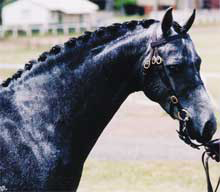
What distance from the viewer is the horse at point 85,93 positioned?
366 centimetres

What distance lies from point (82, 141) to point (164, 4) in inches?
3205

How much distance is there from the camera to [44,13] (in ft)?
217

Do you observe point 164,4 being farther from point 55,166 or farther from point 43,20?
point 55,166

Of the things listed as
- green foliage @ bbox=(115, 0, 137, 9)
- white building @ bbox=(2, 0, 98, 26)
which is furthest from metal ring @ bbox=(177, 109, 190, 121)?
green foliage @ bbox=(115, 0, 137, 9)

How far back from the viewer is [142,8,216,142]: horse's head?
368cm

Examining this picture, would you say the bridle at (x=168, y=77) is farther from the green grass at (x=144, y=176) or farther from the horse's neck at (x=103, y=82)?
the green grass at (x=144, y=176)

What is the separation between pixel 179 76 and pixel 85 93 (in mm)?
585

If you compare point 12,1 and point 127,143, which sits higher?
point 127,143

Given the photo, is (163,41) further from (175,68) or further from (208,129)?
(208,129)

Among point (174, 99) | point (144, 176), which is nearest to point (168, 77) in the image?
point (174, 99)

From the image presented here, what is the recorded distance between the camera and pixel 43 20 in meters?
65.8

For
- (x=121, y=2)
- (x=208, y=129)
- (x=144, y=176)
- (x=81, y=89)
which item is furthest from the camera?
(x=121, y=2)

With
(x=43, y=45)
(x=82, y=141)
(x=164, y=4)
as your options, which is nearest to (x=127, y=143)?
(x=82, y=141)

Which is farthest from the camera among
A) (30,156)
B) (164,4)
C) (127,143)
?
(164,4)
